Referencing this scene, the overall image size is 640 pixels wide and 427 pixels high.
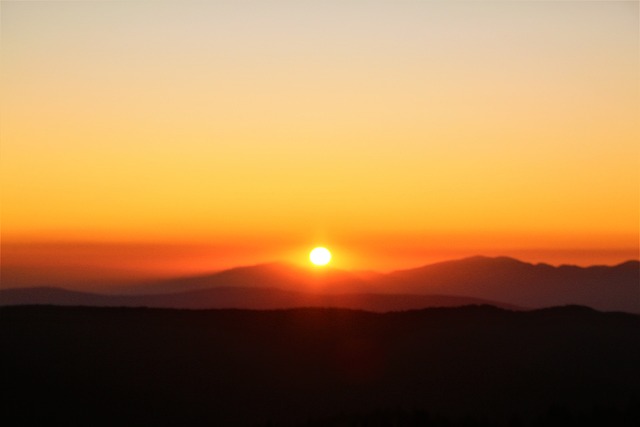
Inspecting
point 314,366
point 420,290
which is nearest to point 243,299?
point 420,290

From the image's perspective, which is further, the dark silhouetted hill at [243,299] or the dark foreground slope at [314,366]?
the dark silhouetted hill at [243,299]

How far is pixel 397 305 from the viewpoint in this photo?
53.6 metres

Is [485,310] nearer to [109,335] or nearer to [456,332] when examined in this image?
[456,332]

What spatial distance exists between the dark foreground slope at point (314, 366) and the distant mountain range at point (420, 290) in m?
21.3

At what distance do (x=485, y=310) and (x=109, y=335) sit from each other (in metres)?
10.6

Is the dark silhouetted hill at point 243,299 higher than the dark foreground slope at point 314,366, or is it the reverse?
the dark silhouetted hill at point 243,299

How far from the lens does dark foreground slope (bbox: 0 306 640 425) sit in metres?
22.4

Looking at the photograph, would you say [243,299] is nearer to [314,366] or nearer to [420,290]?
[420,290]

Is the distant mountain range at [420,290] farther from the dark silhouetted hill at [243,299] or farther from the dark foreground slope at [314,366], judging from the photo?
the dark foreground slope at [314,366]

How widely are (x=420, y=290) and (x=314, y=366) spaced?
187ft

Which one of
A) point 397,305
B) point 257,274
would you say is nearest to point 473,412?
point 397,305

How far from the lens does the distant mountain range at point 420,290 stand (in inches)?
2288

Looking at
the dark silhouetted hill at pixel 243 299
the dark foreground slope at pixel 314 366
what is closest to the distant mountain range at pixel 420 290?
the dark silhouetted hill at pixel 243 299

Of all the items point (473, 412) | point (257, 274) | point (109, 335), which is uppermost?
point (257, 274)
